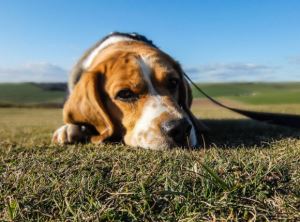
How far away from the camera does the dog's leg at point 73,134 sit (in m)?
4.64

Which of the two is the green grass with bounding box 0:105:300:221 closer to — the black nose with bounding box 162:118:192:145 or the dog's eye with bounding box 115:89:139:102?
the black nose with bounding box 162:118:192:145

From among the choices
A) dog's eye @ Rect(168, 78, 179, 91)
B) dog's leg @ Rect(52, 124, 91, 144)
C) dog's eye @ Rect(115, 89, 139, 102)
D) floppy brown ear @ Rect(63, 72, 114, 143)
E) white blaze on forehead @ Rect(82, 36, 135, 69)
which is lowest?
dog's leg @ Rect(52, 124, 91, 144)

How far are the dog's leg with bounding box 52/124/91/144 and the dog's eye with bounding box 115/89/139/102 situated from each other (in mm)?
594

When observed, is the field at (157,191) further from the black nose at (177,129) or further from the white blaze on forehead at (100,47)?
the white blaze on forehead at (100,47)

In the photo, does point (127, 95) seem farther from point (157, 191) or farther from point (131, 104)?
point (157, 191)

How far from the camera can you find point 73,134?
4.65 meters

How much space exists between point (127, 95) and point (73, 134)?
732 millimetres

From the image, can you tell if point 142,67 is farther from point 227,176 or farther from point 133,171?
point 227,176

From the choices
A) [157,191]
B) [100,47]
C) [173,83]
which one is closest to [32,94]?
[100,47]

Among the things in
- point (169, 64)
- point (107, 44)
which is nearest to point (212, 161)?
point (169, 64)

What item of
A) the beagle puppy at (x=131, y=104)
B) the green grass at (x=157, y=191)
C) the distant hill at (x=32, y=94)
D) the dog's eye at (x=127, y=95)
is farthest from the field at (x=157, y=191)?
the distant hill at (x=32, y=94)

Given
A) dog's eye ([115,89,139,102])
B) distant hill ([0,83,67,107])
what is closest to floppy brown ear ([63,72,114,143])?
dog's eye ([115,89,139,102])

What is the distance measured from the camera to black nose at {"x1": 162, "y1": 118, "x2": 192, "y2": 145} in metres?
3.85

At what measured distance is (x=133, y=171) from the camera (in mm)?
2598
